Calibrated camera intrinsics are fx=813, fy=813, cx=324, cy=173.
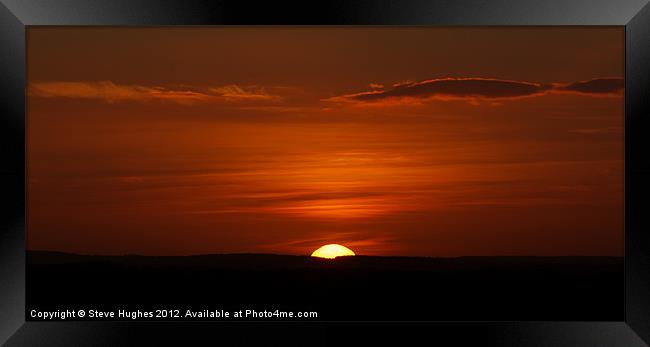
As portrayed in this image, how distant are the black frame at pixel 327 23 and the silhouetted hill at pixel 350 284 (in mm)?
52

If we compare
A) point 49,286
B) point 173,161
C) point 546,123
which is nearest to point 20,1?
point 173,161

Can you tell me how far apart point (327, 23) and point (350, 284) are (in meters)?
0.96

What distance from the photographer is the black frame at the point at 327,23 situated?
294 cm

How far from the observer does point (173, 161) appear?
2967mm

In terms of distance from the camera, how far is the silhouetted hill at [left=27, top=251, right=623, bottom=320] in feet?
9.75

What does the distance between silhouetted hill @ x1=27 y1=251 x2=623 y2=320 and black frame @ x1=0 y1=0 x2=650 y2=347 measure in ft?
0.17

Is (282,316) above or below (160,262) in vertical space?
below

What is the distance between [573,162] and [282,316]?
120 centimetres

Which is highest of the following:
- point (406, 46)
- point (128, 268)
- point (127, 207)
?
point (406, 46)

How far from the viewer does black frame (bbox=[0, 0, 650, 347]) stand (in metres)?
2.94

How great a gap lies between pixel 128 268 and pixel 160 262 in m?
0.12

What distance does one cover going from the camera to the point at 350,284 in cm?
298

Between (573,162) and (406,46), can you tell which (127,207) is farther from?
(573,162)

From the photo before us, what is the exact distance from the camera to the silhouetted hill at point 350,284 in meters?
2.97
